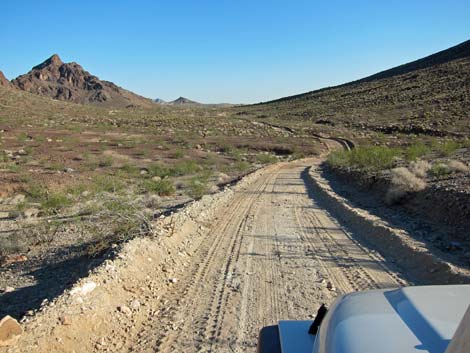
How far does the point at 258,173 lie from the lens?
83.3 ft

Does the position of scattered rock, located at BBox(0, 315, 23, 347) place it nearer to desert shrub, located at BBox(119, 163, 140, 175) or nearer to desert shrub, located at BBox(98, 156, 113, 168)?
desert shrub, located at BBox(119, 163, 140, 175)

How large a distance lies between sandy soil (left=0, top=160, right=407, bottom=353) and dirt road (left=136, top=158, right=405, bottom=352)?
0.05 feet

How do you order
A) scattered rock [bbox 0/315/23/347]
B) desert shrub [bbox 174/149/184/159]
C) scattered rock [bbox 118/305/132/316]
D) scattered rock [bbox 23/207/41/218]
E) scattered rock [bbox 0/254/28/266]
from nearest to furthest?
scattered rock [bbox 0/315/23/347]
scattered rock [bbox 118/305/132/316]
scattered rock [bbox 0/254/28/266]
scattered rock [bbox 23/207/41/218]
desert shrub [bbox 174/149/184/159]

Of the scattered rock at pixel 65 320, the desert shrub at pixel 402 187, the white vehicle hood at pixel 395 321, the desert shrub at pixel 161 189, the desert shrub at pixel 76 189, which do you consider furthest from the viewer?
the desert shrub at pixel 161 189

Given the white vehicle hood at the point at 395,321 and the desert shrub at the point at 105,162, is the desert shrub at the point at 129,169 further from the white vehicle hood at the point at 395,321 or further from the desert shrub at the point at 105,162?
the white vehicle hood at the point at 395,321

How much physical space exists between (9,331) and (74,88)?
201m

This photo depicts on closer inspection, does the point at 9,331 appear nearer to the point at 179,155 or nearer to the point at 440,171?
the point at 440,171

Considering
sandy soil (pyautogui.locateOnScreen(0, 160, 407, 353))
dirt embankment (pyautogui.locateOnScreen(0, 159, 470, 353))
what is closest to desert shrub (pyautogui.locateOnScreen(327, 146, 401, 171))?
dirt embankment (pyautogui.locateOnScreen(0, 159, 470, 353))

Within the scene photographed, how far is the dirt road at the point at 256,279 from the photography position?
536 cm

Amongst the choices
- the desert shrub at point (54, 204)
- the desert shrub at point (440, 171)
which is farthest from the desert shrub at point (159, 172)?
the desert shrub at point (440, 171)

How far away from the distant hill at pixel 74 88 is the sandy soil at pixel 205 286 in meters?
164

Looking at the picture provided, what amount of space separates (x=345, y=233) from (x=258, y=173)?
15027 mm

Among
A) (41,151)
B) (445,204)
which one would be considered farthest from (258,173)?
(41,151)

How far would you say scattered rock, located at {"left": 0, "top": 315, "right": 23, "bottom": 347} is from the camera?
175 inches
